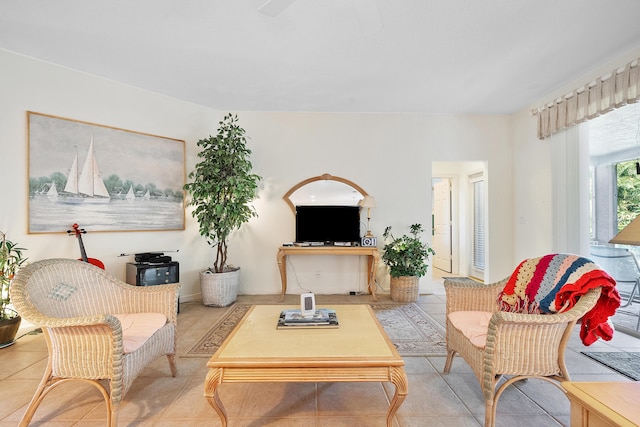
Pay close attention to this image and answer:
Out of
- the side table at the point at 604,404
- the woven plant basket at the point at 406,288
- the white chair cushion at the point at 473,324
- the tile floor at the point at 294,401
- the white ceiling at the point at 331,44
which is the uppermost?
the white ceiling at the point at 331,44

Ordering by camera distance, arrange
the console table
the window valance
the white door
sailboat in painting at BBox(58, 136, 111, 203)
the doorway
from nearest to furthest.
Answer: the window valance, sailboat in painting at BBox(58, 136, 111, 203), the console table, the doorway, the white door

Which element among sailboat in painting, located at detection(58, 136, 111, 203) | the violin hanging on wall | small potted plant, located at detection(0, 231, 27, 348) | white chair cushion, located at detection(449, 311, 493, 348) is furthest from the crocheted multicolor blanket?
sailboat in painting, located at detection(58, 136, 111, 203)

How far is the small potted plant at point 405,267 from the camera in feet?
12.5

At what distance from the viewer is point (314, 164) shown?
429 centimetres

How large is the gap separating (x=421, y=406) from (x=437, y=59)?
2.94m

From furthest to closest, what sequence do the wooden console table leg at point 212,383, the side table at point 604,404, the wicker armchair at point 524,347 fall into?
1. the wicker armchair at point 524,347
2. the wooden console table leg at point 212,383
3. the side table at point 604,404

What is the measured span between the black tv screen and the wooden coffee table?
2.49 metres

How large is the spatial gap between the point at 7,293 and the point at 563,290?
4.20 m

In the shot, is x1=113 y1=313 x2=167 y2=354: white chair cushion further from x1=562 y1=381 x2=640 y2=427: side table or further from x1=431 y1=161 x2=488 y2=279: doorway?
x1=431 y1=161 x2=488 y2=279: doorway

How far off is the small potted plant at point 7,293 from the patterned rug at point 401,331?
161cm

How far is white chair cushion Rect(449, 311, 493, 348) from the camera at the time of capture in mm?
1666

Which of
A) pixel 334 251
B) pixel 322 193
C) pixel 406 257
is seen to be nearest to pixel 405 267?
pixel 406 257

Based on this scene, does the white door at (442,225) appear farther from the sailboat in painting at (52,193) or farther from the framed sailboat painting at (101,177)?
the sailboat in painting at (52,193)

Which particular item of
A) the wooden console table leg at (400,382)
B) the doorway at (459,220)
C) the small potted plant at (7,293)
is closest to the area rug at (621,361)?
the wooden console table leg at (400,382)
